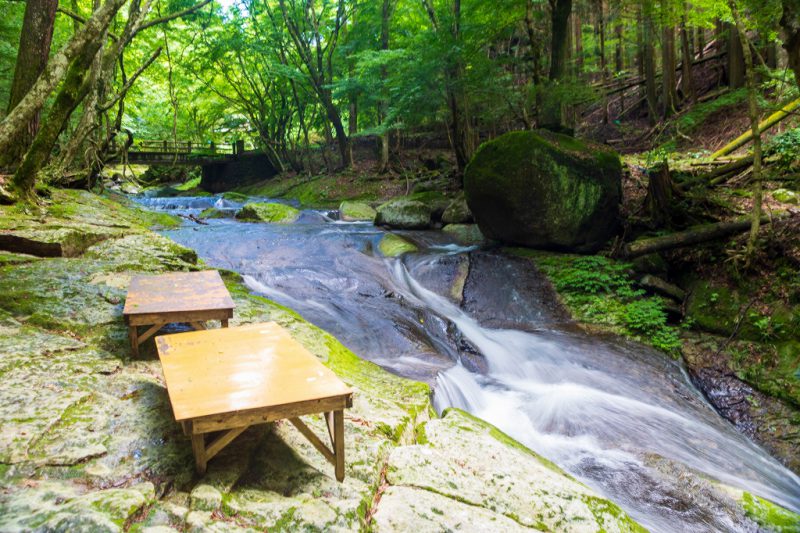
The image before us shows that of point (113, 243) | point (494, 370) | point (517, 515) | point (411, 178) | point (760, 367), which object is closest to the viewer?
point (517, 515)

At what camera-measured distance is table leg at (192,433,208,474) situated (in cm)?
242

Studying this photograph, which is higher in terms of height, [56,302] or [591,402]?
[56,302]

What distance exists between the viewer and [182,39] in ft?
69.5

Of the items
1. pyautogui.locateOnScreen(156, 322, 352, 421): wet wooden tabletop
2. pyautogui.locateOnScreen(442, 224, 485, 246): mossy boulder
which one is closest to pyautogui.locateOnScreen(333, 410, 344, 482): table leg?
pyautogui.locateOnScreen(156, 322, 352, 421): wet wooden tabletop

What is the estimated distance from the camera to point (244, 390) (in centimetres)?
255

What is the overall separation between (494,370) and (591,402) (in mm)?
1268

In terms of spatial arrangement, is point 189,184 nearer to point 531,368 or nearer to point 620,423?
point 531,368

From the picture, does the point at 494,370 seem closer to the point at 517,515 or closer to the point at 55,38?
the point at 517,515

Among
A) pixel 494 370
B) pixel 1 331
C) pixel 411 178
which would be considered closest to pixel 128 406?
pixel 1 331

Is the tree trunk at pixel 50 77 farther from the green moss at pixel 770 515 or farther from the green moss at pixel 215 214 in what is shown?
the green moss at pixel 215 214

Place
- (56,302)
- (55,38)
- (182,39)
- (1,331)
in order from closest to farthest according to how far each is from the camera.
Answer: (1,331), (56,302), (55,38), (182,39)

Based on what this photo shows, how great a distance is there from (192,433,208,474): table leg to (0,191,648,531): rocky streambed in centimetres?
6

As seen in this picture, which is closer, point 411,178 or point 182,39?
point 411,178

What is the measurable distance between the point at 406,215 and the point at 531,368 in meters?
7.49
